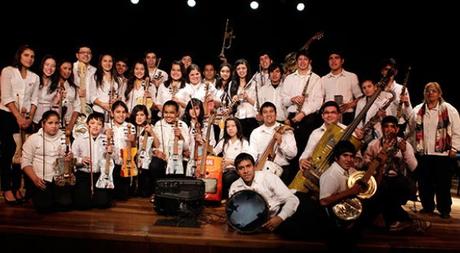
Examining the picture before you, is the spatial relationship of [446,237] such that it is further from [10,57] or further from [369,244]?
[10,57]

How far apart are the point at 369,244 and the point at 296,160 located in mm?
2279

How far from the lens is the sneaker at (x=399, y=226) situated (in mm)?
4258

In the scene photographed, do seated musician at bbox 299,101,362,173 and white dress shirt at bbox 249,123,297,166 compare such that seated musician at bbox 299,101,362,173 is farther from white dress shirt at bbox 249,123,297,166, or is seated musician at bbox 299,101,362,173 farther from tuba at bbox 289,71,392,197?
white dress shirt at bbox 249,123,297,166

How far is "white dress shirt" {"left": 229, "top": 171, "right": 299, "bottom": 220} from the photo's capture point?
405 centimetres

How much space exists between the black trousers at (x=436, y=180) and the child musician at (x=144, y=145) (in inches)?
132

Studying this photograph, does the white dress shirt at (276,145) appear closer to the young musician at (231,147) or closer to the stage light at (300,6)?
the young musician at (231,147)

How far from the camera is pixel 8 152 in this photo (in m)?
5.17

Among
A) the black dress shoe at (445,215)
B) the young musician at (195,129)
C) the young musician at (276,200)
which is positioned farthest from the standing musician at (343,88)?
the young musician at (276,200)

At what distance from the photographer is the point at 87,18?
811cm

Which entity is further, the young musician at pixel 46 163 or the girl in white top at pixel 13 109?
the girl in white top at pixel 13 109

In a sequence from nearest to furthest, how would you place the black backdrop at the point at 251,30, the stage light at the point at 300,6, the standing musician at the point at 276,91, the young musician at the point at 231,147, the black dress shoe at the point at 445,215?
1. the black dress shoe at the point at 445,215
2. the young musician at the point at 231,147
3. the standing musician at the point at 276,91
4. the black backdrop at the point at 251,30
5. the stage light at the point at 300,6

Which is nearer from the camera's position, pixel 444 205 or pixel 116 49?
pixel 444 205

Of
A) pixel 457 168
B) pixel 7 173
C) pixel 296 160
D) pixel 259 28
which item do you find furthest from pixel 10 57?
pixel 457 168

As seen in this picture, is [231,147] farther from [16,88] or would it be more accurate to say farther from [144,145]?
[16,88]
